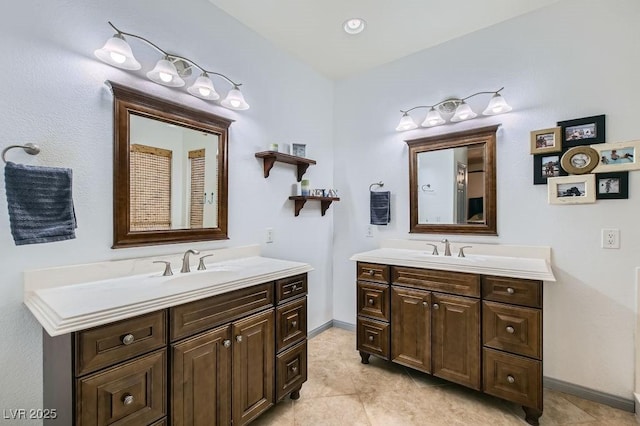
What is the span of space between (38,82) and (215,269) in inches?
49.1

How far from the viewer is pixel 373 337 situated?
7.73ft

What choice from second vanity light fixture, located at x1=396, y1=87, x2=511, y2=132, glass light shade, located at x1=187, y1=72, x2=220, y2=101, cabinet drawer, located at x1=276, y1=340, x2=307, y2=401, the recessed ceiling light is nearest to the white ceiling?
the recessed ceiling light

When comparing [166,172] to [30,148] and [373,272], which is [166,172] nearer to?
[30,148]

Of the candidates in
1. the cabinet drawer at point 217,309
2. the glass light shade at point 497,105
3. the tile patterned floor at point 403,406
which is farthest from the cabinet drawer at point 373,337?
the glass light shade at point 497,105

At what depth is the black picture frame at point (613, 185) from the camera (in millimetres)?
1852

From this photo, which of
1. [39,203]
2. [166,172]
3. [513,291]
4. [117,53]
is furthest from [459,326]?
[117,53]

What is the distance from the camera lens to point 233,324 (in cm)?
151

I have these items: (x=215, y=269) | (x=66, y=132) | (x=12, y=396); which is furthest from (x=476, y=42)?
(x=12, y=396)

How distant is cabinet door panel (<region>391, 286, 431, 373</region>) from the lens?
2.10m

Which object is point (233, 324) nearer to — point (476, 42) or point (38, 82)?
→ point (38, 82)

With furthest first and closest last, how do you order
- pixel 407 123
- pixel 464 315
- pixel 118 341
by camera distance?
pixel 407 123
pixel 464 315
pixel 118 341

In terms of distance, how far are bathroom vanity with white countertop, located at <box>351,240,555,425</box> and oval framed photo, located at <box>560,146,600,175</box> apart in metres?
0.58

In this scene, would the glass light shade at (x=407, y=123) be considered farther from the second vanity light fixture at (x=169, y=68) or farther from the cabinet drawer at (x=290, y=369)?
the cabinet drawer at (x=290, y=369)

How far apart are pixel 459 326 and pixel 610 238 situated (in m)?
1.13
